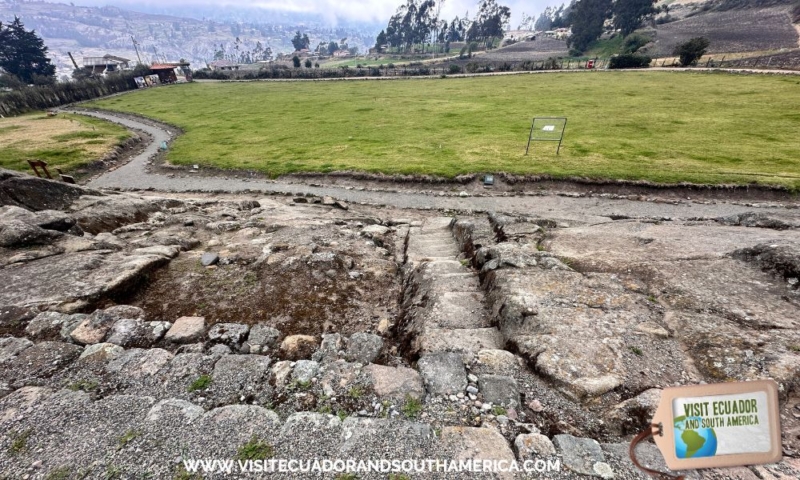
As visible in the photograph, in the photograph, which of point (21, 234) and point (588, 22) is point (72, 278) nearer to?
point (21, 234)

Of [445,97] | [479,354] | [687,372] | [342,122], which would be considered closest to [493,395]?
[479,354]

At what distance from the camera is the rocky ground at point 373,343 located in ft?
13.4

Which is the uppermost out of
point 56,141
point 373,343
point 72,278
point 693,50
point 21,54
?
point 21,54

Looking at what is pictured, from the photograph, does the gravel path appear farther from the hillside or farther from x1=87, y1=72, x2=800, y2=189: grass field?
the hillside

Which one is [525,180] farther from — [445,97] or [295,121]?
[445,97]

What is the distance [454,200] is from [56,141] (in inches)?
1523

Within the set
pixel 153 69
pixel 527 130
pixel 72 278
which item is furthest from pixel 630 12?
pixel 153 69

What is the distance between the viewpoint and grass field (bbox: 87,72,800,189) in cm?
1916

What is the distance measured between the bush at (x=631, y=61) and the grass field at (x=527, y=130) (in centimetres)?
2208

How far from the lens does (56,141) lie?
30766mm

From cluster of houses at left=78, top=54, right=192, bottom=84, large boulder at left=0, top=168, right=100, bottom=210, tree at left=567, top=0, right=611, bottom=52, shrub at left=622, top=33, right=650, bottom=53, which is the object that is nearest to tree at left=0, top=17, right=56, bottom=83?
cluster of houses at left=78, top=54, right=192, bottom=84

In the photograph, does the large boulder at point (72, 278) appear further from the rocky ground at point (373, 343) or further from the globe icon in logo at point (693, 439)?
the globe icon in logo at point (693, 439)

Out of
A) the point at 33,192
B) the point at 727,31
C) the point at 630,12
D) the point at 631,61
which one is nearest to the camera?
the point at 33,192

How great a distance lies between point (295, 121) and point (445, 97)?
72.3ft
